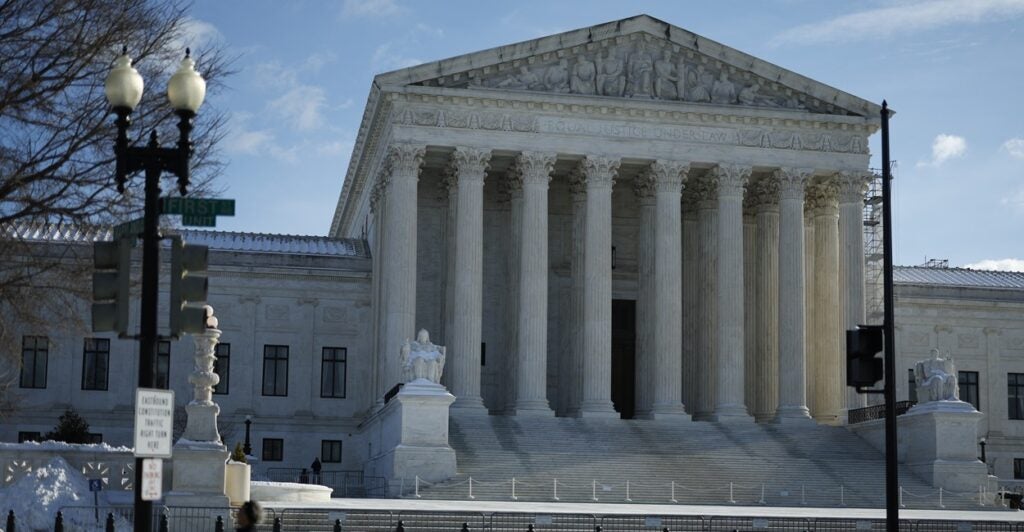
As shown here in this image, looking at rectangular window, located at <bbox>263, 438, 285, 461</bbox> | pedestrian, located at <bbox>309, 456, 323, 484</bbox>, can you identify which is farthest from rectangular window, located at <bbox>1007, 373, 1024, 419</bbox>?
rectangular window, located at <bbox>263, 438, 285, 461</bbox>

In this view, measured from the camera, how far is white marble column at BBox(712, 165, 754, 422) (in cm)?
6028

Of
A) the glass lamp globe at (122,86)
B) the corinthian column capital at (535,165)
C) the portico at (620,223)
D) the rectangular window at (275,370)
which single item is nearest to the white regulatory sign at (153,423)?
the glass lamp globe at (122,86)

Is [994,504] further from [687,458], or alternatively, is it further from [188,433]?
[188,433]

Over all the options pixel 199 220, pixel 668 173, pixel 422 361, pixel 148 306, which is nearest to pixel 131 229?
pixel 199 220

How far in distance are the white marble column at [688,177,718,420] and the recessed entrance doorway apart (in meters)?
2.98

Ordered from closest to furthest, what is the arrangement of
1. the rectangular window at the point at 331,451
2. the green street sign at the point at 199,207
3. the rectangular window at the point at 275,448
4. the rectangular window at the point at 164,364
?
the green street sign at the point at 199,207 < the rectangular window at the point at 164,364 < the rectangular window at the point at 275,448 < the rectangular window at the point at 331,451

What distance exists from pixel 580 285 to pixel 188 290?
45.2 m

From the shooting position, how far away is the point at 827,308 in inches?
2539

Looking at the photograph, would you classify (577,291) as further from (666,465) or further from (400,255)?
(666,465)

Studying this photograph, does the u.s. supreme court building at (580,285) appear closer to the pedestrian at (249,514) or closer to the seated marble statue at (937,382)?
the seated marble statue at (937,382)

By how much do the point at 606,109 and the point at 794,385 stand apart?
1405 centimetres

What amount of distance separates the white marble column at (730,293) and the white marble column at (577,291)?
227 inches

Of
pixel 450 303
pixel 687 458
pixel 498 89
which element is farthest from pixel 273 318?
pixel 687 458

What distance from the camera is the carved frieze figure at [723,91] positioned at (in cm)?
6188
